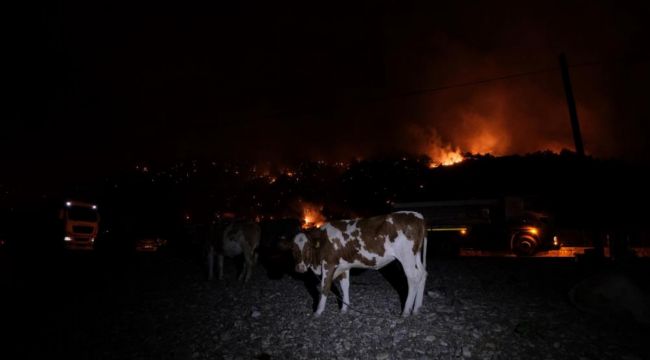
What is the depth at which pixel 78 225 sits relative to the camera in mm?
23969

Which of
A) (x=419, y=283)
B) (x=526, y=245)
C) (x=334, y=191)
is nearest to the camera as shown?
(x=419, y=283)

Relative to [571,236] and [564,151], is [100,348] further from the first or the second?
[564,151]

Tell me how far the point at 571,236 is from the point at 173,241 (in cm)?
2835

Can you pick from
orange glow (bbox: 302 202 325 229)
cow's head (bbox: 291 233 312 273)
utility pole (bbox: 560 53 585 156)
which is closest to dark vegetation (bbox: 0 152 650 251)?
orange glow (bbox: 302 202 325 229)

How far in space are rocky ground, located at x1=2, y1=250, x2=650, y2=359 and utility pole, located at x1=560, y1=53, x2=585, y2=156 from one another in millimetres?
8013

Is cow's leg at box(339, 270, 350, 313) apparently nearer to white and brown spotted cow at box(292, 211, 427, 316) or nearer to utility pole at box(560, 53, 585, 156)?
white and brown spotted cow at box(292, 211, 427, 316)

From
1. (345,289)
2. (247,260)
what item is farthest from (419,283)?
(247,260)

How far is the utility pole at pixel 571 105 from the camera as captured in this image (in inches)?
695

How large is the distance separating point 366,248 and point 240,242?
228 inches

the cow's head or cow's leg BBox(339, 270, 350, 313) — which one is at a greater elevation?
the cow's head

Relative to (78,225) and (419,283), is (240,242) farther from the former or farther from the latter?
(78,225)

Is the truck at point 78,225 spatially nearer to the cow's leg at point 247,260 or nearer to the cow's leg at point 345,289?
the cow's leg at point 247,260

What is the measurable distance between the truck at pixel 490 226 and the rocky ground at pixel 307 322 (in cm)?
777

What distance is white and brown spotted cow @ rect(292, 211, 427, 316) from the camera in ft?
25.7
